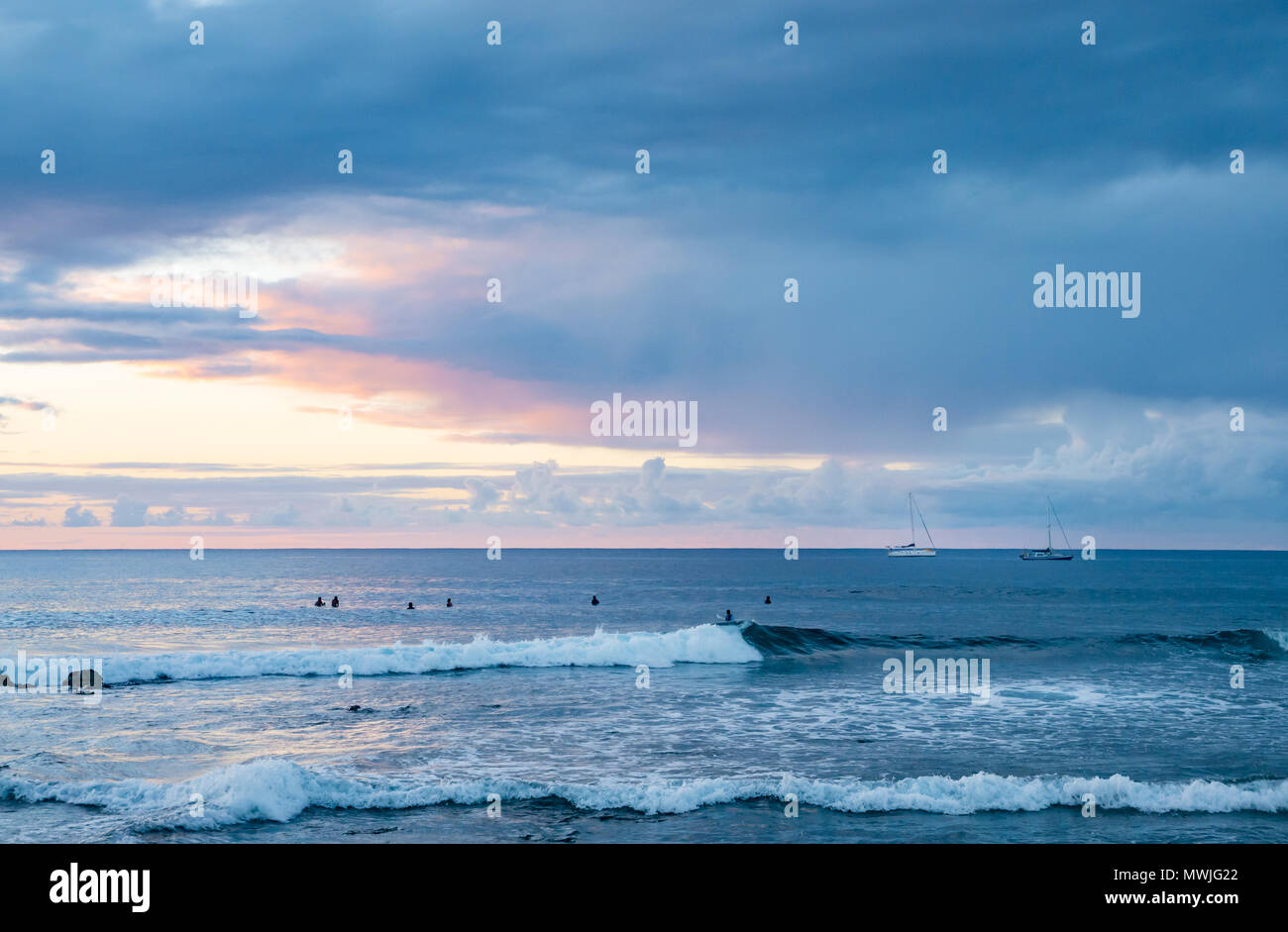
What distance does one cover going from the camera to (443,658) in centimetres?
4394

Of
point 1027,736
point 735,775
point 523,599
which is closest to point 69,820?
point 735,775

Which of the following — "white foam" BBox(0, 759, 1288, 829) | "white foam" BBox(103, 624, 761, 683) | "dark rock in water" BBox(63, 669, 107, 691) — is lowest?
"white foam" BBox(103, 624, 761, 683)

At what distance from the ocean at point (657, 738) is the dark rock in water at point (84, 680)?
1.16 metres

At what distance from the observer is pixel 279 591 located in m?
107

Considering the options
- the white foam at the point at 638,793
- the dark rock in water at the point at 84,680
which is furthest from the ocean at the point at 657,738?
the dark rock in water at the point at 84,680

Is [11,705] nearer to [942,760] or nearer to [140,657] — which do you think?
[140,657]

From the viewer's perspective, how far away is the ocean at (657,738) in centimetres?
1825

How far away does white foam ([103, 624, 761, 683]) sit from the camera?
39438 mm

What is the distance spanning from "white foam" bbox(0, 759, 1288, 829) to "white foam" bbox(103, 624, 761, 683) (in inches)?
784

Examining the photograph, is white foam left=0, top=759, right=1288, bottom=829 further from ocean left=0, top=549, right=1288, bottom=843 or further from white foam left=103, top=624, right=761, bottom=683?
white foam left=103, top=624, right=761, bottom=683

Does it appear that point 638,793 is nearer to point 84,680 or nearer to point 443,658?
point 443,658

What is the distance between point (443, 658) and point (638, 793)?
2640 centimetres

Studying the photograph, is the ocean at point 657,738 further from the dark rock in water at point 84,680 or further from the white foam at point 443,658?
the dark rock in water at point 84,680

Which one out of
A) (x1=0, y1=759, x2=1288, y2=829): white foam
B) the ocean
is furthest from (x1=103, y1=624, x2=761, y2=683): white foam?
(x1=0, y1=759, x2=1288, y2=829): white foam
